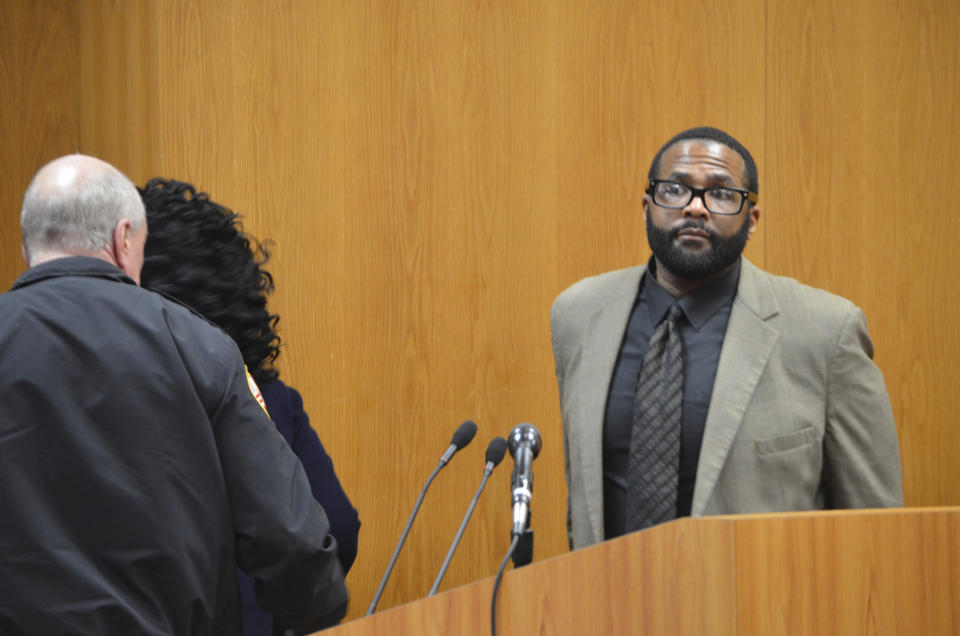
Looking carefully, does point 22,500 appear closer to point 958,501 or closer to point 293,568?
point 293,568

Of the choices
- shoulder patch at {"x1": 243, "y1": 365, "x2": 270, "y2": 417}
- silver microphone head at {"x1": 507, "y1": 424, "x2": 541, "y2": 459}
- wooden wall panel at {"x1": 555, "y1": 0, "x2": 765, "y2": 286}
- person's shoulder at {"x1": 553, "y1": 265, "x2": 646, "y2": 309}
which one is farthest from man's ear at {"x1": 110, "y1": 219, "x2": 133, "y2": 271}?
wooden wall panel at {"x1": 555, "y1": 0, "x2": 765, "y2": 286}

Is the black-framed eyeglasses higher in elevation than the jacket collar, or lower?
higher

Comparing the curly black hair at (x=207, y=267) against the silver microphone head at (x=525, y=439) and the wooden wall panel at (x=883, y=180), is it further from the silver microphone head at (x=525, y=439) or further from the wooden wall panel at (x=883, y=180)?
the wooden wall panel at (x=883, y=180)

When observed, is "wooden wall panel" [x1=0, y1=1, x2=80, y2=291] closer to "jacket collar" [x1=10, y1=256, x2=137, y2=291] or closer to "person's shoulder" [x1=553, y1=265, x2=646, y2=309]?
"person's shoulder" [x1=553, y1=265, x2=646, y2=309]

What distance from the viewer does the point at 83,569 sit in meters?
1.29

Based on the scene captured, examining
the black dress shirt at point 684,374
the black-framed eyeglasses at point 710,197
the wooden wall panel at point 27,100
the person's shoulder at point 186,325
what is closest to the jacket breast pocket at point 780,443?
the black dress shirt at point 684,374

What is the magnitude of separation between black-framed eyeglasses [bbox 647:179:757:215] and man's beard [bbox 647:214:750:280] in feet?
0.17

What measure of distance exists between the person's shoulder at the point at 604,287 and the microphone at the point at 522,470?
3.09ft

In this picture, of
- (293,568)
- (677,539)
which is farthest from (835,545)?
(293,568)

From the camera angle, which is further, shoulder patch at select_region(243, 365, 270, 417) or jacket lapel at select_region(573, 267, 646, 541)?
jacket lapel at select_region(573, 267, 646, 541)

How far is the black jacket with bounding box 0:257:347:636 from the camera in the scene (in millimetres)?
1289

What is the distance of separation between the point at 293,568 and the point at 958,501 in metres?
2.47

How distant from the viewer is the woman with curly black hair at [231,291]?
71.6 inches

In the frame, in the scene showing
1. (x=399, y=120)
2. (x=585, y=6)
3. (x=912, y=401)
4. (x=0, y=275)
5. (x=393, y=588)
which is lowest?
(x=393, y=588)
